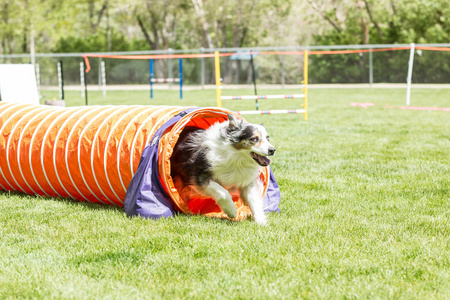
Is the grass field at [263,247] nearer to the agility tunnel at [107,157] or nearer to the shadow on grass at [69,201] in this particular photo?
the shadow on grass at [69,201]

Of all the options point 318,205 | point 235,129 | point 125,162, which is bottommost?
point 318,205

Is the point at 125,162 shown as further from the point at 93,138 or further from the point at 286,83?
the point at 286,83

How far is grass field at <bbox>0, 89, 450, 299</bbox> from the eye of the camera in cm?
321

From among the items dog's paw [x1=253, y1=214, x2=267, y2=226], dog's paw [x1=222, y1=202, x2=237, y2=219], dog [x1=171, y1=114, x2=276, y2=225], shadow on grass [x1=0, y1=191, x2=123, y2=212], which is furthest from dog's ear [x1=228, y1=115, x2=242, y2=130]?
shadow on grass [x1=0, y1=191, x2=123, y2=212]

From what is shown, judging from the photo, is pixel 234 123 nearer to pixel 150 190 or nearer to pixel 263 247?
pixel 150 190

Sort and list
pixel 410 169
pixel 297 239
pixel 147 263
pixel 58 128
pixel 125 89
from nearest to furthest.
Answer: pixel 147 263 < pixel 297 239 < pixel 58 128 < pixel 410 169 < pixel 125 89

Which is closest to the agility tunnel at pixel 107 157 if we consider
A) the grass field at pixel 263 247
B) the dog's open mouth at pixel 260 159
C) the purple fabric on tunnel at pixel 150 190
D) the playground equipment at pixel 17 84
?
the purple fabric on tunnel at pixel 150 190

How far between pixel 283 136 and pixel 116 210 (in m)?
5.42

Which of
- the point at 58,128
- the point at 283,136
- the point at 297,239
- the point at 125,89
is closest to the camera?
the point at 297,239

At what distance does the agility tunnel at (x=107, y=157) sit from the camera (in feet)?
16.0

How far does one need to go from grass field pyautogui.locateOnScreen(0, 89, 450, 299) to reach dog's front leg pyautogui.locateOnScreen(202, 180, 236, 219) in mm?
202

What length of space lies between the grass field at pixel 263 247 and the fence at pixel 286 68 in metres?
21.4

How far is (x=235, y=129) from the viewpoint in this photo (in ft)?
15.5

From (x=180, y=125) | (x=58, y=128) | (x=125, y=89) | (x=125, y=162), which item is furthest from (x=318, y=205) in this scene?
(x=125, y=89)
